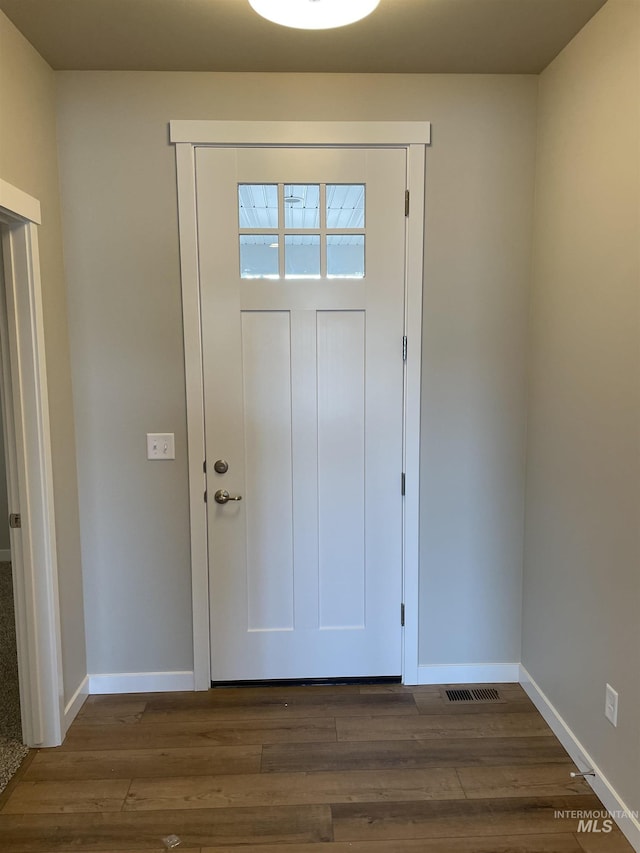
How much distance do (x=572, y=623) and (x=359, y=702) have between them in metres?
0.95

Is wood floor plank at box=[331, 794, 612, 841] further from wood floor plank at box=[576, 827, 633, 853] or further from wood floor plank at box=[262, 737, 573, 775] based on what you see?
wood floor plank at box=[262, 737, 573, 775]

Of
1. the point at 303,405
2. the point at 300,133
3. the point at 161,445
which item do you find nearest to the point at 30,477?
the point at 161,445

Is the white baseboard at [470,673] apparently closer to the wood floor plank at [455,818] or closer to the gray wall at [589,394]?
the gray wall at [589,394]

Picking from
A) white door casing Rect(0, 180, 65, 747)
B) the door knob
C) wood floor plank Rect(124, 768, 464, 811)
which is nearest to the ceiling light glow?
white door casing Rect(0, 180, 65, 747)

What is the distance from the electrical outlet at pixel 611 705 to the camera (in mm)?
1671

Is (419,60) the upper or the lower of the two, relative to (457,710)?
upper

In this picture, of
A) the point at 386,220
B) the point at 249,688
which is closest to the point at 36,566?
the point at 249,688

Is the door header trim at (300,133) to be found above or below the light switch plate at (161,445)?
above

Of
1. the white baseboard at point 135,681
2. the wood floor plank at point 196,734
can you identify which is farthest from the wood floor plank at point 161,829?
the white baseboard at point 135,681

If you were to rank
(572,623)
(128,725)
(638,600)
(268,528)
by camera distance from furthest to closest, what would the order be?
(268,528) < (128,725) < (572,623) < (638,600)

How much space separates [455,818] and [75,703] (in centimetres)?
155

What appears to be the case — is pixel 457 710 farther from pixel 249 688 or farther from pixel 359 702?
pixel 249 688

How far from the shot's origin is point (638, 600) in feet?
5.11

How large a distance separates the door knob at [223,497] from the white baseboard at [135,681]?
805 millimetres
